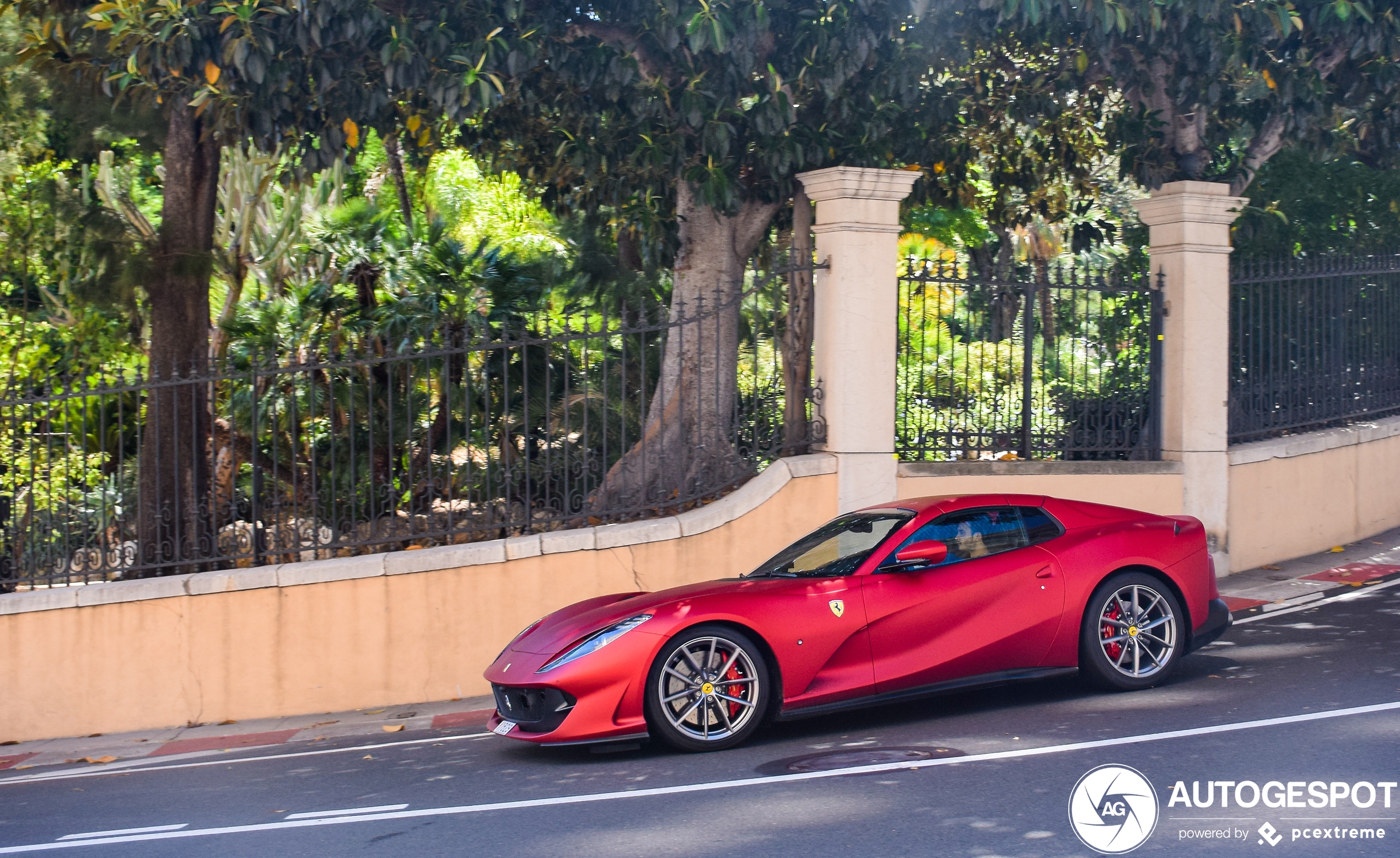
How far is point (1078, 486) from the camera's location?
10789mm

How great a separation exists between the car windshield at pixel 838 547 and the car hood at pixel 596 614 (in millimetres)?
268

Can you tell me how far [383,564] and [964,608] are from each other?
429 cm

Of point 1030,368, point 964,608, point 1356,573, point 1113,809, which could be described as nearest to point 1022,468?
point 1030,368

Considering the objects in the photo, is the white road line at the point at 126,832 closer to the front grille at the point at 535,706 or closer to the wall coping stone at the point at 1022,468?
the front grille at the point at 535,706

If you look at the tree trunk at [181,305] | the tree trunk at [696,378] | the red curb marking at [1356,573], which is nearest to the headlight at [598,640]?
the tree trunk at [696,378]

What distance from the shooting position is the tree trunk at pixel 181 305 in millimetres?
9945

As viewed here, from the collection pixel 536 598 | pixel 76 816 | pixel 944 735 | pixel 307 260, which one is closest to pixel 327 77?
pixel 536 598

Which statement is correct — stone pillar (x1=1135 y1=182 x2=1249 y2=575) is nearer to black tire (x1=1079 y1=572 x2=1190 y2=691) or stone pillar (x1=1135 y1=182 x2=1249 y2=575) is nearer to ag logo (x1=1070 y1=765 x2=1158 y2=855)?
black tire (x1=1079 y1=572 x2=1190 y2=691)

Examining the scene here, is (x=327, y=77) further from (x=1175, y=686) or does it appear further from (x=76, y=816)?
(x=1175, y=686)


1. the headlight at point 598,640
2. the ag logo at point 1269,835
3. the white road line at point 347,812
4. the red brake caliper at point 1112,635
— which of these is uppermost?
the headlight at point 598,640

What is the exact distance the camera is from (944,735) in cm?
646

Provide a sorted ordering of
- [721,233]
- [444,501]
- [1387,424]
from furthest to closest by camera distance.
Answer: [1387,424] → [721,233] → [444,501]

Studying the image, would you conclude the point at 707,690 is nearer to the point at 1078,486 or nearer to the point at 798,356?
the point at 798,356

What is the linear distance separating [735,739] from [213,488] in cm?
469
